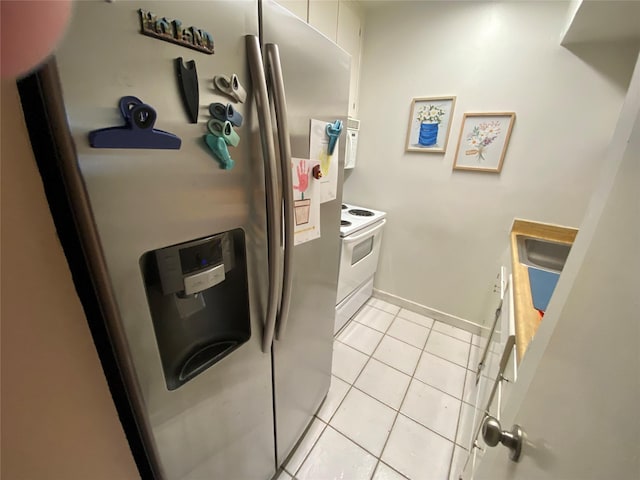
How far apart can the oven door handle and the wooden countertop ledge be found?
881 mm

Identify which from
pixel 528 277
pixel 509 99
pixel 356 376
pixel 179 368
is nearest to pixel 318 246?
→ pixel 179 368

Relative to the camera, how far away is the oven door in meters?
1.75

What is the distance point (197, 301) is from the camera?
665 mm

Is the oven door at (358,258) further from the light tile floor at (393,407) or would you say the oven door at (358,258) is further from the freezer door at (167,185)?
the freezer door at (167,185)

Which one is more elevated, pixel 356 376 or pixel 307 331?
pixel 307 331

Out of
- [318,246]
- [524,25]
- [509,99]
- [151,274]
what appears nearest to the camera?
[151,274]

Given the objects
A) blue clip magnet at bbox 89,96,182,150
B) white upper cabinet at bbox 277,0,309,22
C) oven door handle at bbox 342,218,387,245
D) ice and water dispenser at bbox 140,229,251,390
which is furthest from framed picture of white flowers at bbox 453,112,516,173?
blue clip magnet at bbox 89,96,182,150

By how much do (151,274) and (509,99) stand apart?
2.18 m

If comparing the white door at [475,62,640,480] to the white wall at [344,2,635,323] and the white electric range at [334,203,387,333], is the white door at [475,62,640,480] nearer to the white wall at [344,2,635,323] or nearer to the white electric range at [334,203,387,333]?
the white electric range at [334,203,387,333]

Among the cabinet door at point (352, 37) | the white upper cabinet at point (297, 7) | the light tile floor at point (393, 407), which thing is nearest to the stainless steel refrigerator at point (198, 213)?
the light tile floor at point (393, 407)

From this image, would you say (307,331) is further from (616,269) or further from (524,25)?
(524,25)

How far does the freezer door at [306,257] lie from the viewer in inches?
26.5

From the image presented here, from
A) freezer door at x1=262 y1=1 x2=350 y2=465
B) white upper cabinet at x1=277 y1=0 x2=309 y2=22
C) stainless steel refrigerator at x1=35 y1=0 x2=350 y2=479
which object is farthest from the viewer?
white upper cabinet at x1=277 y1=0 x2=309 y2=22

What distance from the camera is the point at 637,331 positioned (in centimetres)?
26
